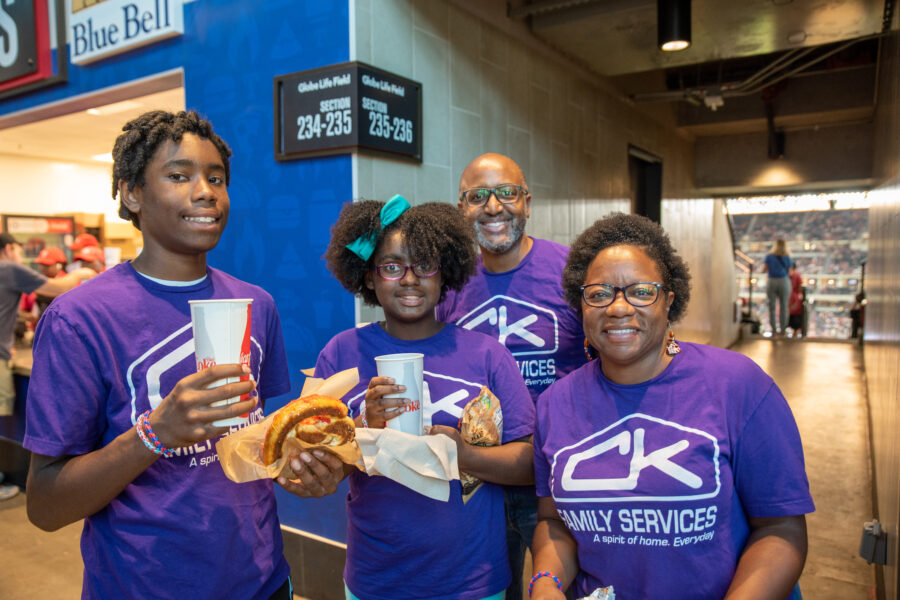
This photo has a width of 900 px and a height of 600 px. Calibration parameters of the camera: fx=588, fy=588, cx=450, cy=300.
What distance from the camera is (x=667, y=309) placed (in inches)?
55.9

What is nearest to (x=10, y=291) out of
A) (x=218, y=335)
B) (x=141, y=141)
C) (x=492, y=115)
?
(x=492, y=115)

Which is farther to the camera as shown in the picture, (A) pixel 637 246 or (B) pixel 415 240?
(B) pixel 415 240

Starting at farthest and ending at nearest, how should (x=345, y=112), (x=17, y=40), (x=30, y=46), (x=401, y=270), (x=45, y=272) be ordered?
(x=45, y=272) → (x=17, y=40) → (x=30, y=46) → (x=345, y=112) → (x=401, y=270)

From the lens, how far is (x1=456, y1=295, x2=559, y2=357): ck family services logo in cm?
190

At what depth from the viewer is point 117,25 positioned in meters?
3.45

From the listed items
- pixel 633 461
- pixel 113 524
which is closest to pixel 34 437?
pixel 113 524

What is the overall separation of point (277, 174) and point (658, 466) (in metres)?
2.35

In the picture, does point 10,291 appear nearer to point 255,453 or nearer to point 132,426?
point 132,426

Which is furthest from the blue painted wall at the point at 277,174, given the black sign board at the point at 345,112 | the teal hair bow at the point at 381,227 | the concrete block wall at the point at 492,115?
the teal hair bow at the point at 381,227

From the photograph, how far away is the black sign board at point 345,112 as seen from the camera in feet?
8.61

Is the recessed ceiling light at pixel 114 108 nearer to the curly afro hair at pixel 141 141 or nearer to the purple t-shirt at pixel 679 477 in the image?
the curly afro hair at pixel 141 141

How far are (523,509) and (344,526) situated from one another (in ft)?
4.29

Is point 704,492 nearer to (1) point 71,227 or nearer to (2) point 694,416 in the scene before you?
(2) point 694,416

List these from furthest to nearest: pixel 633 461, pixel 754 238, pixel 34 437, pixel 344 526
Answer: pixel 754 238
pixel 344 526
pixel 633 461
pixel 34 437
